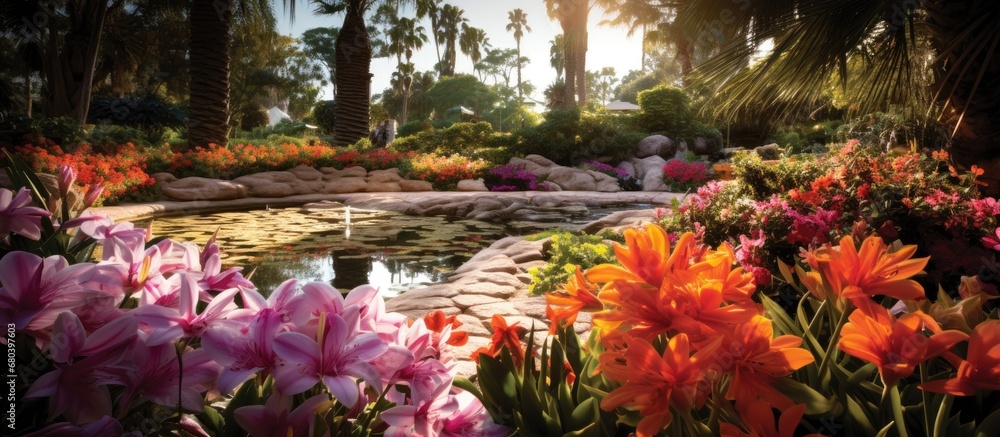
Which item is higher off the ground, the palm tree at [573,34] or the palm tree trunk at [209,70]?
the palm tree at [573,34]

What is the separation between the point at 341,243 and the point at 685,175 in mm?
10490

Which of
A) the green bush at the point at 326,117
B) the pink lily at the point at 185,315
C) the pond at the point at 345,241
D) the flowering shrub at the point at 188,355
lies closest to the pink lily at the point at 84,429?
the flowering shrub at the point at 188,355

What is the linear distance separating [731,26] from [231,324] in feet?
18.0

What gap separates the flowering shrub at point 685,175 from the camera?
14.5 metres

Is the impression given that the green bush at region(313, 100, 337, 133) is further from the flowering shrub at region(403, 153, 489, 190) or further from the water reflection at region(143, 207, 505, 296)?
the water reflection at region(143, 207, 505, 296)

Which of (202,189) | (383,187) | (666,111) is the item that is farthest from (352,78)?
(666,111)

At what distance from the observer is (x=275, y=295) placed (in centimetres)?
75

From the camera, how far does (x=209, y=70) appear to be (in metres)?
12.7

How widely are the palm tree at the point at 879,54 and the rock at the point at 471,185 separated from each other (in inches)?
339

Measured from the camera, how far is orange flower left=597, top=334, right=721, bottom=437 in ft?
2.11

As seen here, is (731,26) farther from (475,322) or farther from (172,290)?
(172,290)

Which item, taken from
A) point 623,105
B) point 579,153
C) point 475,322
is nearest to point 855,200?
point 475,322

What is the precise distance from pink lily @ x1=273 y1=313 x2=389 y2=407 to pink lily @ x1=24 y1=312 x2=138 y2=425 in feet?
0.56

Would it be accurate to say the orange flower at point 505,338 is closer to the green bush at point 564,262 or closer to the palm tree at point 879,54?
the green bush at point 564,262
